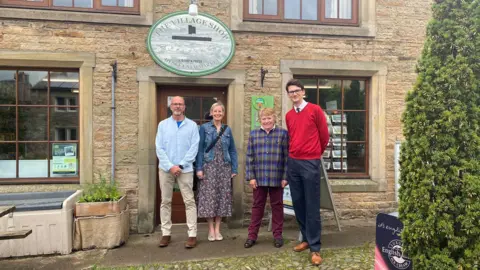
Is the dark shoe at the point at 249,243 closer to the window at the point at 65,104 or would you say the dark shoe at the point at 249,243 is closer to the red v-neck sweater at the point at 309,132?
the red v-neck sweater at the point at 309,132

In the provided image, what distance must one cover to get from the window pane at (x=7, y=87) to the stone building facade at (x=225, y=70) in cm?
13

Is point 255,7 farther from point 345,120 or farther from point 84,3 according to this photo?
point 84,3

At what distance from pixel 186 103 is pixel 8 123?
2.59m

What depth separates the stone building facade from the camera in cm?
481

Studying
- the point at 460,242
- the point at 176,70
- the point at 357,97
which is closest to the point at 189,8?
the point at 176,70

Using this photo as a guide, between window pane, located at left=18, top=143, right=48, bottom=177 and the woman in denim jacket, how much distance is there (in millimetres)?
2403

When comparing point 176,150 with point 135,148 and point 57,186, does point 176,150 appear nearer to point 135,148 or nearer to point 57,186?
point 135,148

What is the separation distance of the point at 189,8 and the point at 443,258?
4.16 m

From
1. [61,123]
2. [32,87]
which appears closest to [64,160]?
[61,123]

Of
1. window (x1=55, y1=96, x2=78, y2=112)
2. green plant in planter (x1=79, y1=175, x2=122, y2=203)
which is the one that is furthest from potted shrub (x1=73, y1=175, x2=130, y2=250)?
window (x1=55, y1=96, x2=78, y2=112)

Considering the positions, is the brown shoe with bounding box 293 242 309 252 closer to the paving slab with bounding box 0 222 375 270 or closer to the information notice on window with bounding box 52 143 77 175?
the paving slab with bounding box 0 222 375 270

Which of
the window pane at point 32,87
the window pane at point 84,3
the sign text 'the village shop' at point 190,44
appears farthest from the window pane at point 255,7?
the window pane at point 32,87

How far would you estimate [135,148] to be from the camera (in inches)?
197

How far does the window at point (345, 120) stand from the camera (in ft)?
18.3
